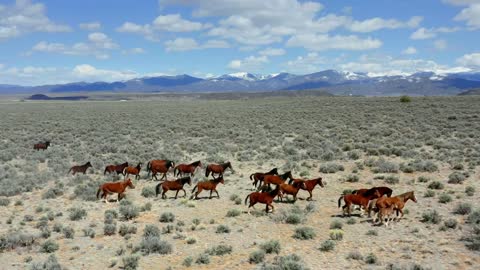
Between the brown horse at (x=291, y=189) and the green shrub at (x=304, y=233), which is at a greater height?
the brown horse at (x=291, y=189)

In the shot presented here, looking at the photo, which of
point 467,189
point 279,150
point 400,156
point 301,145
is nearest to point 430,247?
point 467,189

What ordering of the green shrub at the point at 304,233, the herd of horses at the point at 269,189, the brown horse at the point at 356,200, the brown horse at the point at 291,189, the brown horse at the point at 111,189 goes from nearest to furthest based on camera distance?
the green shrub at the point at 304,233 → the herd of horses at the point at 269,189 → the brown horse at the point at 356,200 → the brown horse at the point at 291,189 → the brown horse at the point at 111,189

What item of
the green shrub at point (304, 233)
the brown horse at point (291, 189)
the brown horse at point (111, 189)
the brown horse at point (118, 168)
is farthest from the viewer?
the brown horse at point (118, 168)

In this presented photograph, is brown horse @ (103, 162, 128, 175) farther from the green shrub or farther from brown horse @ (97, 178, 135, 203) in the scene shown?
the green shrub

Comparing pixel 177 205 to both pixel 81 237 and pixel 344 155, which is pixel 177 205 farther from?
pixel 344 155

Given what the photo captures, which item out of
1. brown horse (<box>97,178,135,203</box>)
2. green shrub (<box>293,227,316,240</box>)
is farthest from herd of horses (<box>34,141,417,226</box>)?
green shrub (<box>293,227,316,240</box>)

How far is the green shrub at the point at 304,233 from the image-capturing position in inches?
427

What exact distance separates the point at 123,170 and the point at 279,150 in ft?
32.8

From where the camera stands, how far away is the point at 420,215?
12406 mm

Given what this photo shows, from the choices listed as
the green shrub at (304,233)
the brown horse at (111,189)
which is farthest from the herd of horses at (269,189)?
the green shrub at (304,233)

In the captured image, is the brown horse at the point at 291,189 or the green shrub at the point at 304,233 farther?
the brown horse at the point at 291,189

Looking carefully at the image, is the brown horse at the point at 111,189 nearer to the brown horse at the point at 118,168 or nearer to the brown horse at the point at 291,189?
the brown horse at the point at 118,168

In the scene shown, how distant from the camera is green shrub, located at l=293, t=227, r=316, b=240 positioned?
35.6ft

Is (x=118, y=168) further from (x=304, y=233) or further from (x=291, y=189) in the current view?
(x=304, y=233)
